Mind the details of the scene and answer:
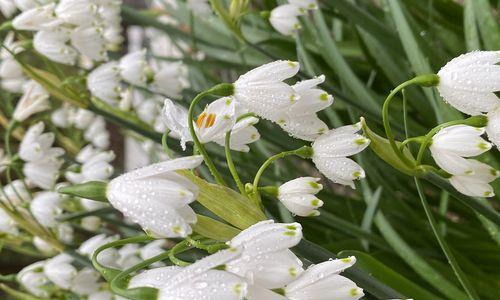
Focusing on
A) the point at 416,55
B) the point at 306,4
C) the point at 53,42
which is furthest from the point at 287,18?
the point at 53,42

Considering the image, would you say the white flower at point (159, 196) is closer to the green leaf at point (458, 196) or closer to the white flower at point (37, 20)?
the green leaf at point (458, 196)

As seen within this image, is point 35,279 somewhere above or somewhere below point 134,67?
below

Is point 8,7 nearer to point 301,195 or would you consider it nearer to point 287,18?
point 287,18

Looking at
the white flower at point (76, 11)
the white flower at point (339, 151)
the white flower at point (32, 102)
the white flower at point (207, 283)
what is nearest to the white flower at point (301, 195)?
the white flower at point (339, 151)

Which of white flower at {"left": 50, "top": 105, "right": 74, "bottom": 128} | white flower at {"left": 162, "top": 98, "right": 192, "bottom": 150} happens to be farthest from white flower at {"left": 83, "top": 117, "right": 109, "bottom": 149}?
white flower at {"left": 162, "top": 98, "right": 192, "bottom": 150}

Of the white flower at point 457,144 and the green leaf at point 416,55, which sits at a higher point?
the white flower at point 457,144
